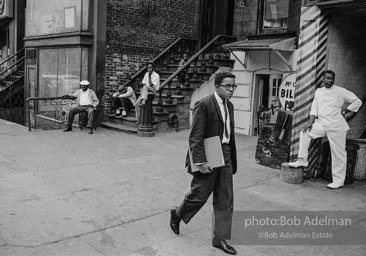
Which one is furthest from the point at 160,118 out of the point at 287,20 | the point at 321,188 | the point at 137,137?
the point at 321,188

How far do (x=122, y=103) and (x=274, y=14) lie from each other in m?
5.50

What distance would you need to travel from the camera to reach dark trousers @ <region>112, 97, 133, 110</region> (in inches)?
505

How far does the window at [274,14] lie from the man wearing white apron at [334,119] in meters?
5.50

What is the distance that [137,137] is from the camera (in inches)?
441

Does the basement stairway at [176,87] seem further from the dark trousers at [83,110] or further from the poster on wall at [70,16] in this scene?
the poster on wall at [70,16]

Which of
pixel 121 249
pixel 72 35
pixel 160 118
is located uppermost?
pixel 72 35

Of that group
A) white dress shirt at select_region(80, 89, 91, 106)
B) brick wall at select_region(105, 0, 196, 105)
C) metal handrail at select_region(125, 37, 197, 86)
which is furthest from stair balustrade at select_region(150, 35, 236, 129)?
white dress shirt at select_region(80, 89, 91, 106)

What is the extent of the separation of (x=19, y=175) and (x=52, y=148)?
235cm

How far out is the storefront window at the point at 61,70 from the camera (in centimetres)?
1327

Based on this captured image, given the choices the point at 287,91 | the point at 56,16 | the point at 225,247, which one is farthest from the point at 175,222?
the point at 56,16

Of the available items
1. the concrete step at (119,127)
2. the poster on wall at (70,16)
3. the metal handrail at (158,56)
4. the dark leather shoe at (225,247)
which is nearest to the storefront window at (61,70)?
the poster on wall at (70,16)

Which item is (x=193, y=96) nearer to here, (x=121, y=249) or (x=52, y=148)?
(x=52, y=148)

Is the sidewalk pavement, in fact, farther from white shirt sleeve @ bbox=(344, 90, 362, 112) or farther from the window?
the window

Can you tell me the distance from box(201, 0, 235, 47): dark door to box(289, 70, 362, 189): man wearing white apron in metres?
8.64
